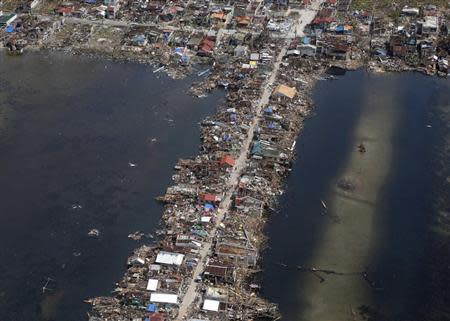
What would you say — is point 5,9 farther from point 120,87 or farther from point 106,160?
point 106,160

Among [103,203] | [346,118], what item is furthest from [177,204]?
[346,118]

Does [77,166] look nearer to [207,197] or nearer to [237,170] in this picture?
[207,197]

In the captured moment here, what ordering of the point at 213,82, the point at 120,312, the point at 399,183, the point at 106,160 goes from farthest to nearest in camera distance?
1. the point at 213,82
2. the point at 106,160
3. the point at 399,183
4. the point at 120,312

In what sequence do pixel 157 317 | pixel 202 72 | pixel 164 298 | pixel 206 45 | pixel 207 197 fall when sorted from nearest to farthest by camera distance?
pixel 157 317, pixel 164 298, pixel 207 197, pixel 202 72, pixel 206 45

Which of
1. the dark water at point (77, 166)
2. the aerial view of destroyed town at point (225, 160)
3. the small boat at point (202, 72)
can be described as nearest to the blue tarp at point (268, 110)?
the aerial view of destroyed town at point (225, 160)

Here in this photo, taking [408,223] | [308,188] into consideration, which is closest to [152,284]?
[308,188]

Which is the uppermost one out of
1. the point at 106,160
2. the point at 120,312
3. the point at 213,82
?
the point at 213,82

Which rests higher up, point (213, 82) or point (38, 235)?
point (213, 82)
